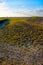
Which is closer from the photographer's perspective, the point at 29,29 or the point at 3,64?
the point at 3,64

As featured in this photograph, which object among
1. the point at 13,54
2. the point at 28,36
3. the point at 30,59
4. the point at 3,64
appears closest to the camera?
the point at 3,64

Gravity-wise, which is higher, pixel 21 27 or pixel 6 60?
pixel 6 60

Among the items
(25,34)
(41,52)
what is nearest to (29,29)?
(25,34)

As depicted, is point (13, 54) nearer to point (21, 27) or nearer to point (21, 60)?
point (21, 60)

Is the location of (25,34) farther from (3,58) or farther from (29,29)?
(3,58)

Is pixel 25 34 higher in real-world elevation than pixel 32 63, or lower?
lower

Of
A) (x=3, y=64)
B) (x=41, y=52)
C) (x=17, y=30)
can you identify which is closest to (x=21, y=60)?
(x=3, y=64)

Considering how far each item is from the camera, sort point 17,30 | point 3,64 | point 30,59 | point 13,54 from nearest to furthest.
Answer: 1. point 3,64
2. point 30,59
3. point 13,54
4. point 17,30

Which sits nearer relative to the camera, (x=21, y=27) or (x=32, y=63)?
(x=32, y=63)

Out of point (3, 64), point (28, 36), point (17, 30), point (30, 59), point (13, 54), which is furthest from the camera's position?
point (17, 30)
